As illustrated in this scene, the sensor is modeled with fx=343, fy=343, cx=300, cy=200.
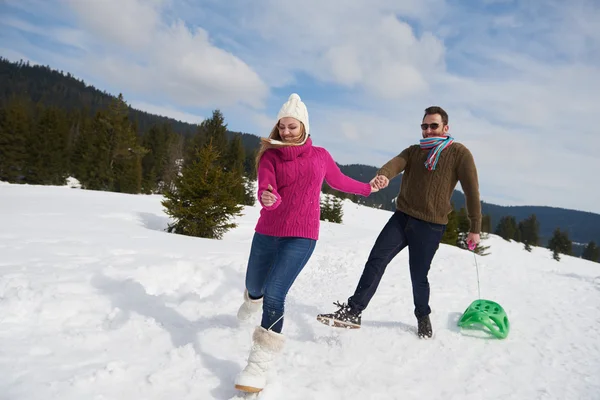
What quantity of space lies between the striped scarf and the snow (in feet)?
6.57

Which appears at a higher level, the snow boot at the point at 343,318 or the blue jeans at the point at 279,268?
the blue jeans at the point at 279,268

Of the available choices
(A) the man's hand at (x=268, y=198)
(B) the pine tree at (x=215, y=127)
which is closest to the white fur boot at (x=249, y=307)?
(A) the man's hand at (x=268, y=198)

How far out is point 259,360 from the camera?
2.62 m

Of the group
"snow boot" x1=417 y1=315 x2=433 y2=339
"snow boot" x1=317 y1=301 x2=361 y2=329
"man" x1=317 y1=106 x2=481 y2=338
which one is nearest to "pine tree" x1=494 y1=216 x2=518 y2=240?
"snow boot" x1=417 y1=315 x2=433 y2=339

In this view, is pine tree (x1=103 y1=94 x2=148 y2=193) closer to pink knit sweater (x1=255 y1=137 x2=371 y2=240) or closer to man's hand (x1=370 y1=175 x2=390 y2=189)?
man's hand (x1=370 y1=175 x2=390 y2=189)

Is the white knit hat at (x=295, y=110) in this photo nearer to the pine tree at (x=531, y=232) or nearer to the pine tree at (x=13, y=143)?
the pine tree at (x=13, y=143)

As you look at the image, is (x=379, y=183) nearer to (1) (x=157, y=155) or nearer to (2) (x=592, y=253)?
(1) (x=157, y=155)

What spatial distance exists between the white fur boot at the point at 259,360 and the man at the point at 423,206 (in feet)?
3.49

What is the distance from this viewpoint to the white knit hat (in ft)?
9.84

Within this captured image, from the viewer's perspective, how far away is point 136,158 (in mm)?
40625

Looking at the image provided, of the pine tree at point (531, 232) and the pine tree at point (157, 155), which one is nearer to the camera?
the pine tree at point (157, 155)

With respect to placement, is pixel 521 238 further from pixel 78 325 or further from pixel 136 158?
pixel 78 325

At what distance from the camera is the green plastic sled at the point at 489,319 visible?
164 inches

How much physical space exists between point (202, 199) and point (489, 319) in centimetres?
1005
